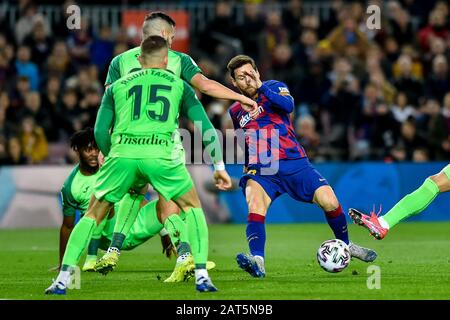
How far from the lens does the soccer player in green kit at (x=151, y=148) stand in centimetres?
975

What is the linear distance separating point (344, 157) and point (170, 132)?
1272 centimetres

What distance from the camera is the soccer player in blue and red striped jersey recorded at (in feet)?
38.7

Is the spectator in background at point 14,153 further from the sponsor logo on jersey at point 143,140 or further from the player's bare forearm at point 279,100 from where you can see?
the sponsor logo on jersey at point 143,140

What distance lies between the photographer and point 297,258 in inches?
550

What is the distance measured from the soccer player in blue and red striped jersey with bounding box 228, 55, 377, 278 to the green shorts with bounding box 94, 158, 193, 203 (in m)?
2.04

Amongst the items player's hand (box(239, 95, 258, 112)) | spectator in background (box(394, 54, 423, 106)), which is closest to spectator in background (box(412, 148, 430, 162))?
spectator in background (box(394, 54, 423, 106))

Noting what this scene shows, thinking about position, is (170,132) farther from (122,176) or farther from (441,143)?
(441,143)

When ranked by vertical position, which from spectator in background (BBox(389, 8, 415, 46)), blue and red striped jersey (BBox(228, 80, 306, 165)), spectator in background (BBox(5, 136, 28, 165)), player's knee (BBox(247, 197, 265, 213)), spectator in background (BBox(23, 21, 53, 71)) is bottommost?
player's knee (BBox(247, 197, 265, 213))

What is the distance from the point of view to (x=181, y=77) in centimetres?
1095

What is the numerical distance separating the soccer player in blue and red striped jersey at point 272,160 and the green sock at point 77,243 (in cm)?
242

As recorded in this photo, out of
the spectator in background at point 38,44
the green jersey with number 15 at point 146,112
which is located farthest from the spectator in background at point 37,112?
the green jersey with number 15 at point 146,112

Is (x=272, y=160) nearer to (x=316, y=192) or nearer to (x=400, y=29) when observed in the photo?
(x=316, y=192)

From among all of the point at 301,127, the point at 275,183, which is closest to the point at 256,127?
the point at 275,183

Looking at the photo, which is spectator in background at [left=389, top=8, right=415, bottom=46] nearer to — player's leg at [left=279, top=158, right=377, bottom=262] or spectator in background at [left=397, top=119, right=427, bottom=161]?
spectator in background at [left=397, top=119, right=427, bottom=161]
